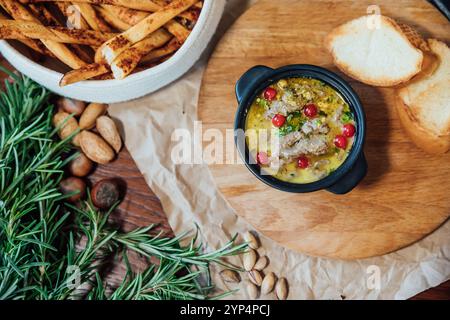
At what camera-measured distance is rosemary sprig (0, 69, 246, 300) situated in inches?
69.5

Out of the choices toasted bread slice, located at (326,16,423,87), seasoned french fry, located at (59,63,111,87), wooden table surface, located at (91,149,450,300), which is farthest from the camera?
wooden table surface, located at (91,149,450,300)

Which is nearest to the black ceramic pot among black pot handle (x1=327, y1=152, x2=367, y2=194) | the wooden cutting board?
black pot handle (x1=327, y1=152, x2=367, y2=194)

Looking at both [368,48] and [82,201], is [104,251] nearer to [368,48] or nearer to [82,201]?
[82,201]

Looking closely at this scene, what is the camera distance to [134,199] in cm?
201

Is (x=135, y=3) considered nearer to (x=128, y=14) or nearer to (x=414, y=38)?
(x=128, y=14)

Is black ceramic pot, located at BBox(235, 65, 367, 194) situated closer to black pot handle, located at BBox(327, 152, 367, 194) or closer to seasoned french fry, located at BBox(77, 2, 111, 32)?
black pot handle, located at BBox(327, 152, 367, 194)

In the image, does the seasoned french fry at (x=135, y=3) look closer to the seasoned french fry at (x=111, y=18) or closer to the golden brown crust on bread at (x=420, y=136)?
the seasoned french fry at (x=111, y=18)

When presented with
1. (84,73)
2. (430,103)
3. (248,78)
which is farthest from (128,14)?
(430,103)

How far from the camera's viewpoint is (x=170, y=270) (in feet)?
6.01

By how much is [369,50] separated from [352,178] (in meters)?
0.50

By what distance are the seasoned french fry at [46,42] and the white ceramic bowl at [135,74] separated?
0.25 ft

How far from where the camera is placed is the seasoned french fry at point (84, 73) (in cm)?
157

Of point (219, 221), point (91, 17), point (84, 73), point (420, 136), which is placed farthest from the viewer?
point (219, 221)

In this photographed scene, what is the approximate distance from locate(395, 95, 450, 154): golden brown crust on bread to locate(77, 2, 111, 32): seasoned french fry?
111 centimetres
